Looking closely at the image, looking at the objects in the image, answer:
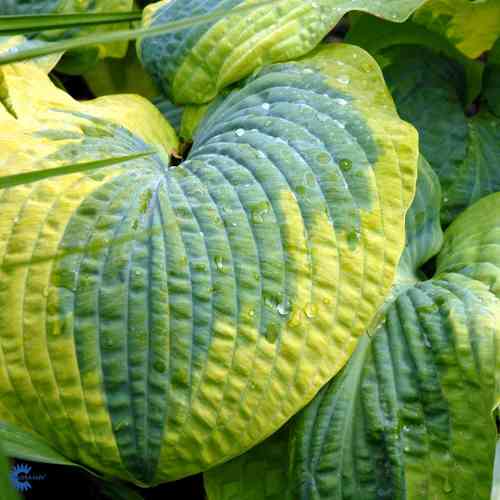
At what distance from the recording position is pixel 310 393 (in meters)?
0.70

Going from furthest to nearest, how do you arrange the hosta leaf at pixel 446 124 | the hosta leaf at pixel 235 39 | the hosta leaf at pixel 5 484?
the hosta leaf at pixel 446 124 → the hosta leaf at pixel 235 39 → the hosta leaf at pixel 5 484

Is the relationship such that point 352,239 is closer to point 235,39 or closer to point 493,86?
point 235,39

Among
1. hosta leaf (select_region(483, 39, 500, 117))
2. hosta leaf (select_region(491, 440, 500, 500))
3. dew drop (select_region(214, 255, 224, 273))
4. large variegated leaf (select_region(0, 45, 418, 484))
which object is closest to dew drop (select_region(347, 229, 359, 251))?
large variegated leaf (select_region(0, 45, 418, 484))

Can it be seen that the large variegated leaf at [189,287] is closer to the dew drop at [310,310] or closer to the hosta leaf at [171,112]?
the dew drop at [310,310]

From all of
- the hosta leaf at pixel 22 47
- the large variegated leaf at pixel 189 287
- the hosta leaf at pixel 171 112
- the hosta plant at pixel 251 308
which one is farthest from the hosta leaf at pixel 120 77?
the large variegated leaf at pixel 189 287

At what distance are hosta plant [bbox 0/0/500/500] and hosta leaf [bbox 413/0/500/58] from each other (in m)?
0.13

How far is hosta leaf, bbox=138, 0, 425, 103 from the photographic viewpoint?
0.92 m

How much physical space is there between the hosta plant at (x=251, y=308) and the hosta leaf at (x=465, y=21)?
135mm

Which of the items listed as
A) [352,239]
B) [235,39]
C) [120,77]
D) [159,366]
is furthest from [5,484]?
[120,77]

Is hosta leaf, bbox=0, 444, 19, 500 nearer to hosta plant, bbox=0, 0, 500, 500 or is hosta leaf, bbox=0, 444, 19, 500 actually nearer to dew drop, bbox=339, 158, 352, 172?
hosta plant, bbox=0, 0, 500, 500

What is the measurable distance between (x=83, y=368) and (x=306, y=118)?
0.33m

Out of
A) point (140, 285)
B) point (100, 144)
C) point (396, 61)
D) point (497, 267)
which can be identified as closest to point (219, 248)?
point (140, 285)

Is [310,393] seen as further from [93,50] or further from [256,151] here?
[93,50]

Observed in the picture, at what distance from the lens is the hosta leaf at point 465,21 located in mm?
998
